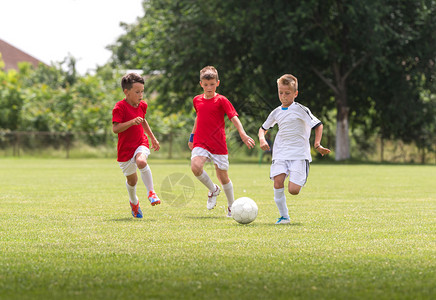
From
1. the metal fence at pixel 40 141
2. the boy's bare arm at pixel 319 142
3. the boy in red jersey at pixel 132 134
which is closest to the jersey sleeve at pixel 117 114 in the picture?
the boy in red jersey at pixel 132 134

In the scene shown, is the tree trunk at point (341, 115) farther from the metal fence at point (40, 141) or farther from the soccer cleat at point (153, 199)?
the soccer cleat at point (153, 199)

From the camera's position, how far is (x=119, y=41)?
2798 inches

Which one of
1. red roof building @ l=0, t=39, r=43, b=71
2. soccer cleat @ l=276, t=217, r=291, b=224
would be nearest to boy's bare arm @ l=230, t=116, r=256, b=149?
soccer cleat @ l=276, t=217, r=291, b=224

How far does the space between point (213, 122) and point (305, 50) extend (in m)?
24.6

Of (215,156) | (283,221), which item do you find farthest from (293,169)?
(215,156)

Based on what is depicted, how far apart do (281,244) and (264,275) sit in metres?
1.55

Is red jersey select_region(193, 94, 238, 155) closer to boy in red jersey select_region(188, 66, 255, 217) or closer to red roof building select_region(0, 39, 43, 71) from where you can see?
boy in red jersey select_region(188, 66, 255, 217)

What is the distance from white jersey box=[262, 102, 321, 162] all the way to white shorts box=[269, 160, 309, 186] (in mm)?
62

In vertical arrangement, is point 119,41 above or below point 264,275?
above

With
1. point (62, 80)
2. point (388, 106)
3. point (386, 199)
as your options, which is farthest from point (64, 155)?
point (386, 199)

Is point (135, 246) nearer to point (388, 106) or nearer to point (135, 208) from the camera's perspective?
point (135, 208)

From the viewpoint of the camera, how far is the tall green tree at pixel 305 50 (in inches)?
1234

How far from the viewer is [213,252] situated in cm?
584

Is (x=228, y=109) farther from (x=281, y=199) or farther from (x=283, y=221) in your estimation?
(x=283, y=221)
